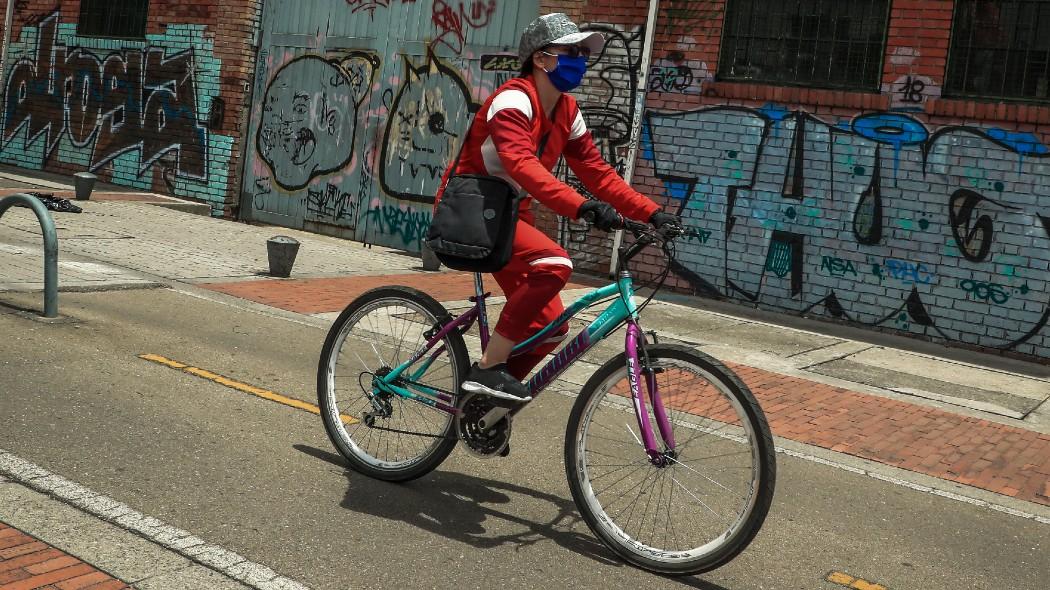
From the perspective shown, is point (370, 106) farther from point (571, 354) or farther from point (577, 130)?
point (571, 354)

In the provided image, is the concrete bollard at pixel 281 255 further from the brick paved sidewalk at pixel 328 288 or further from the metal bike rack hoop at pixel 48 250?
the metal bike rack hoop at pixel 48 250

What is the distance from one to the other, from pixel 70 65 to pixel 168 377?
47.3 feet

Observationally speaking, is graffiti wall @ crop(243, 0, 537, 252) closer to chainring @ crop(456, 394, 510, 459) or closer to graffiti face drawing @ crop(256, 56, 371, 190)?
graffiti face drawing @ crop(256, 56, 371, 190)

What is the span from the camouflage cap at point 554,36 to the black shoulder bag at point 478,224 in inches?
22.1

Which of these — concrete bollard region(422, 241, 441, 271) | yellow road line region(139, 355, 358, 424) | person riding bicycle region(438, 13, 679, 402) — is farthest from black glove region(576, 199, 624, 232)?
concrete bollard region(422, 241, 441, 271)

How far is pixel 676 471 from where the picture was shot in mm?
4207

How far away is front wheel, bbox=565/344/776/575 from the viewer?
4.00 meters

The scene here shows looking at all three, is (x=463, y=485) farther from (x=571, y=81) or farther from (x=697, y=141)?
(x=697, y=141)

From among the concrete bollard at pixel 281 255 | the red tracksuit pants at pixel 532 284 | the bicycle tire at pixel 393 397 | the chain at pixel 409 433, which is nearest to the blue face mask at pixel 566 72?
the red tracksuit pants at pixel 532 284

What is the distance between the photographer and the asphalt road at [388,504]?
421 cm

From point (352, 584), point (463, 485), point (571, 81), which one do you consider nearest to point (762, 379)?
point (463, 485)

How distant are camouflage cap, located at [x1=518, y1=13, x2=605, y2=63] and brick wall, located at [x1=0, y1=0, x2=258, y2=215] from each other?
12886 millimetres

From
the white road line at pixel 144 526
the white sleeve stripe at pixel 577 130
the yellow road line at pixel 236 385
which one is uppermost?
the white sleeve stripe at pixel 577 130

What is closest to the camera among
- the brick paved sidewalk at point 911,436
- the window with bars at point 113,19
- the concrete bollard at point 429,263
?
the brick paved sidewalk at point 911,436
